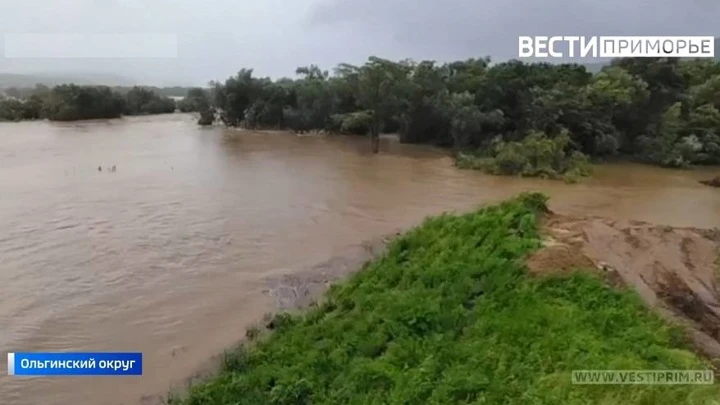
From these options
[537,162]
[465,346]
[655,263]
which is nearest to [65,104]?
[537,162]

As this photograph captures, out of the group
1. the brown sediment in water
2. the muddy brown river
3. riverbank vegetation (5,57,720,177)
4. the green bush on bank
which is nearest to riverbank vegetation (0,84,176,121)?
the muddy brown river

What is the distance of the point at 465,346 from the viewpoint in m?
4.74

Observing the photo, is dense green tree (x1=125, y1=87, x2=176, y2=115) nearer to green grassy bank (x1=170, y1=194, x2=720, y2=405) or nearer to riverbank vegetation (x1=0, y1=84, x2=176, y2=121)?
riverbank vegetation (x1=0, y1=84, x2=176, y2=121)

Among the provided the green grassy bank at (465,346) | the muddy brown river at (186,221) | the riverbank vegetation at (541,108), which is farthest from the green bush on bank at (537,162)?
the green grassy bank at (465,346)

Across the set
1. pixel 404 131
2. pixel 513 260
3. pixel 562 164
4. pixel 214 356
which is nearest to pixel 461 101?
pixel 404 131

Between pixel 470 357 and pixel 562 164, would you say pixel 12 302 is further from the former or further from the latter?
pixel 562 164

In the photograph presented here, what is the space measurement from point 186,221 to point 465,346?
24.6ft

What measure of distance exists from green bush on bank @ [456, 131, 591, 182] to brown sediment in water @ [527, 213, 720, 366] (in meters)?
8.88

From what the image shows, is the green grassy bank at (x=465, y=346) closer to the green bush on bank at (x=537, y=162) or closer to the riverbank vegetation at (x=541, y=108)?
the green bush on bank at (x=537, y=162)

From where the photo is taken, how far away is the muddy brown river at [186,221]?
20.3 feet

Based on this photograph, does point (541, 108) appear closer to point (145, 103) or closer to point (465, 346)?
point (465, 346)

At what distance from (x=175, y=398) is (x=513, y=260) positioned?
11.0 ft

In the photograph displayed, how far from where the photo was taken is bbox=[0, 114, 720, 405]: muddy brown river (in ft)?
20.3

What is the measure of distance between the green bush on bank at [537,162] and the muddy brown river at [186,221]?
1.96ft
